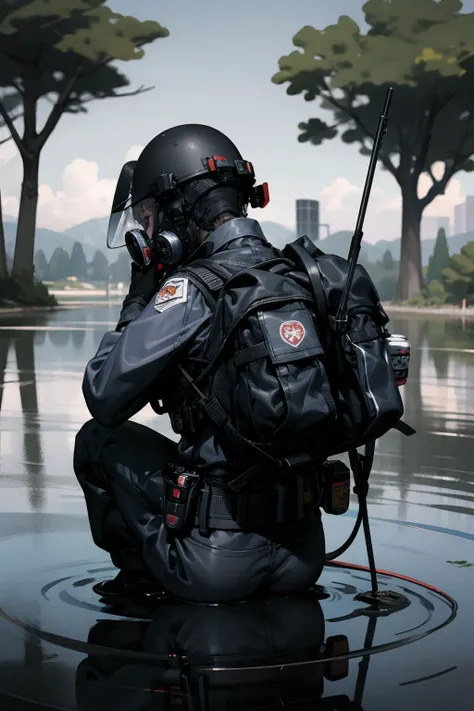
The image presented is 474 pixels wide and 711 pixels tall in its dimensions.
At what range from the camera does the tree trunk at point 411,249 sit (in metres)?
48.5

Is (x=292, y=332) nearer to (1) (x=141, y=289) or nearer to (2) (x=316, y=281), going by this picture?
(2) (x=316, y=281)

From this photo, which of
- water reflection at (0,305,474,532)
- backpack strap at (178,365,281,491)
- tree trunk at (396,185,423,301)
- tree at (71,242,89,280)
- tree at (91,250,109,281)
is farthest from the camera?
tree at (91,250,109,281)

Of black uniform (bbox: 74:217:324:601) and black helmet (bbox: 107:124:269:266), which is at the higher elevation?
black helmet (bbox: 107:124:269:266)

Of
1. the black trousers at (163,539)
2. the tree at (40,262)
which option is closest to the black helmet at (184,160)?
the black trousers at (163,539)

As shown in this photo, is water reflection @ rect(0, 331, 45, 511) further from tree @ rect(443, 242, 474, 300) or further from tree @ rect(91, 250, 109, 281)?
tree @ rect(91, 250, 109, 281)

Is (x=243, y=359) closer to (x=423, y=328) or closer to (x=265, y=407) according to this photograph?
(x=265, y=407)

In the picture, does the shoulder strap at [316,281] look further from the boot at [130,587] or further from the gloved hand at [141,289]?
the boot at [130,587]

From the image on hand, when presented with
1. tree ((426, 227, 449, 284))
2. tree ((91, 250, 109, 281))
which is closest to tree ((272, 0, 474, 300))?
tree ((426, 227, 449, 284))

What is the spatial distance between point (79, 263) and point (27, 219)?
4373 centimetres

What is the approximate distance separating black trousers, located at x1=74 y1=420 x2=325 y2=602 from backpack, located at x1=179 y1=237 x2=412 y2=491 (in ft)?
0.74

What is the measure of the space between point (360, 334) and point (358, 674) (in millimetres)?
933

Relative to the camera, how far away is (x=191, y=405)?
3.64 meters

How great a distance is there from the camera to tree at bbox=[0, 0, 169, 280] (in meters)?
39.6

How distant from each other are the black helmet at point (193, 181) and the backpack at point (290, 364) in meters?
0.27
